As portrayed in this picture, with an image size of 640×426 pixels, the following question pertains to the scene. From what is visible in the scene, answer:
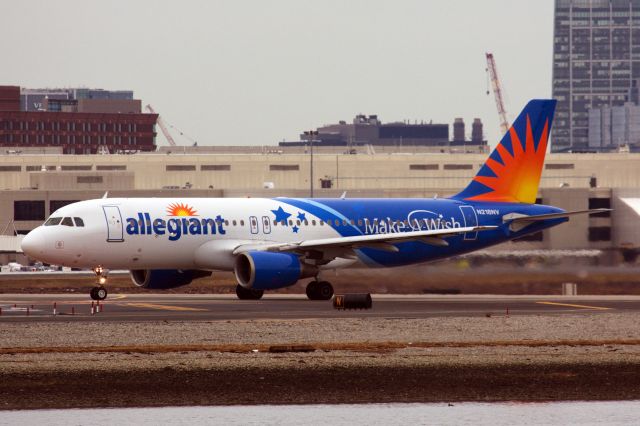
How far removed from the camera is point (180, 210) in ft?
219

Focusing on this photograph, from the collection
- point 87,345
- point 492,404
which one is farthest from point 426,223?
point 492,404

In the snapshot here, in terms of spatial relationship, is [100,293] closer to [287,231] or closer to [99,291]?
[99,291]

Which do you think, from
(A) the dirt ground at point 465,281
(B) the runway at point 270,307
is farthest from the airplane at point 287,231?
(B) the runway at point 270,307

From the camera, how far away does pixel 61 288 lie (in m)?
76.8

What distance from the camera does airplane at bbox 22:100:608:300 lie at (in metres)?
64.6

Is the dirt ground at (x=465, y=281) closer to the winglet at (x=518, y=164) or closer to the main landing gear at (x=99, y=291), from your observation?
the winglet at (x=518, y=164)

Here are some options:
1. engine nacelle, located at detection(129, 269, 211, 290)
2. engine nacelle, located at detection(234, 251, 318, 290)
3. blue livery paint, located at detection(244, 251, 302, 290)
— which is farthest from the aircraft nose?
blue livery paint, located at detection(244, 251, 302, 290)

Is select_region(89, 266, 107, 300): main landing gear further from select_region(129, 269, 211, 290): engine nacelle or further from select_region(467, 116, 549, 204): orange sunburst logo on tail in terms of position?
select_region(467, 116, 549, 204): orange sunburst logo on tail

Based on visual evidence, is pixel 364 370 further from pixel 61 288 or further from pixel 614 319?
pixel 61 288

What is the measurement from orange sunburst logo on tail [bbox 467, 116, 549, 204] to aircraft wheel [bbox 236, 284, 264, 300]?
1330 centimetres

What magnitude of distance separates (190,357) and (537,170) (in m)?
37.3

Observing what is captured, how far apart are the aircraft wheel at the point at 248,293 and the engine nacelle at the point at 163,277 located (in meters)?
2.31

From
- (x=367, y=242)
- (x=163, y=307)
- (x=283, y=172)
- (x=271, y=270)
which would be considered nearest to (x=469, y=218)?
(x=367, y=242)

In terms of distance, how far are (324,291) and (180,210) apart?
7364 millimetres
